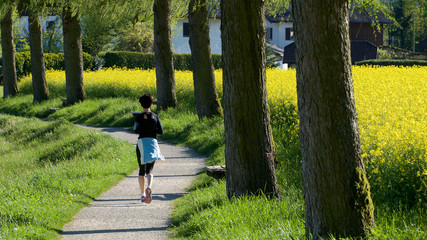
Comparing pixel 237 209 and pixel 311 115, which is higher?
pixel 311 115

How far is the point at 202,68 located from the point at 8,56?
53.2 feet

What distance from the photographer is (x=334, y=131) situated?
18.0ft

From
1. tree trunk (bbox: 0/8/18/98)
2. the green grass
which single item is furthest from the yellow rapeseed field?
tree trunk (bbox: 0/8/18/98)

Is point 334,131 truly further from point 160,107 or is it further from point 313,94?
point 160,107

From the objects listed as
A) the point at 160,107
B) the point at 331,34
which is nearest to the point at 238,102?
the point at 331,34

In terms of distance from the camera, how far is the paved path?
26.5ft

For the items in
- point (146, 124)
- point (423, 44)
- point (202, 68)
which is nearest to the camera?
point (146, 124)

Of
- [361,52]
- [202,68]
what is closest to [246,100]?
[202,68]

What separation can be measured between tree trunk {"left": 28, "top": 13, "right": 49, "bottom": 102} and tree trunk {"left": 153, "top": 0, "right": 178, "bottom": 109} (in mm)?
7608

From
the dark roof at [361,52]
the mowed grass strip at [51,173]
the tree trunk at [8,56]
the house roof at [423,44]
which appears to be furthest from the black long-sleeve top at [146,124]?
the house roof at [423,44]

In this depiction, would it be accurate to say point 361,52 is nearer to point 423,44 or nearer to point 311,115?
point 423,44

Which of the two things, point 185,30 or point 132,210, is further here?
point 185,30

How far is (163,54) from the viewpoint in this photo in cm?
2003

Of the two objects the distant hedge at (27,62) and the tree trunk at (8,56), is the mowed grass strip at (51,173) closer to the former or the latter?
the tree trunk at (8,56)
